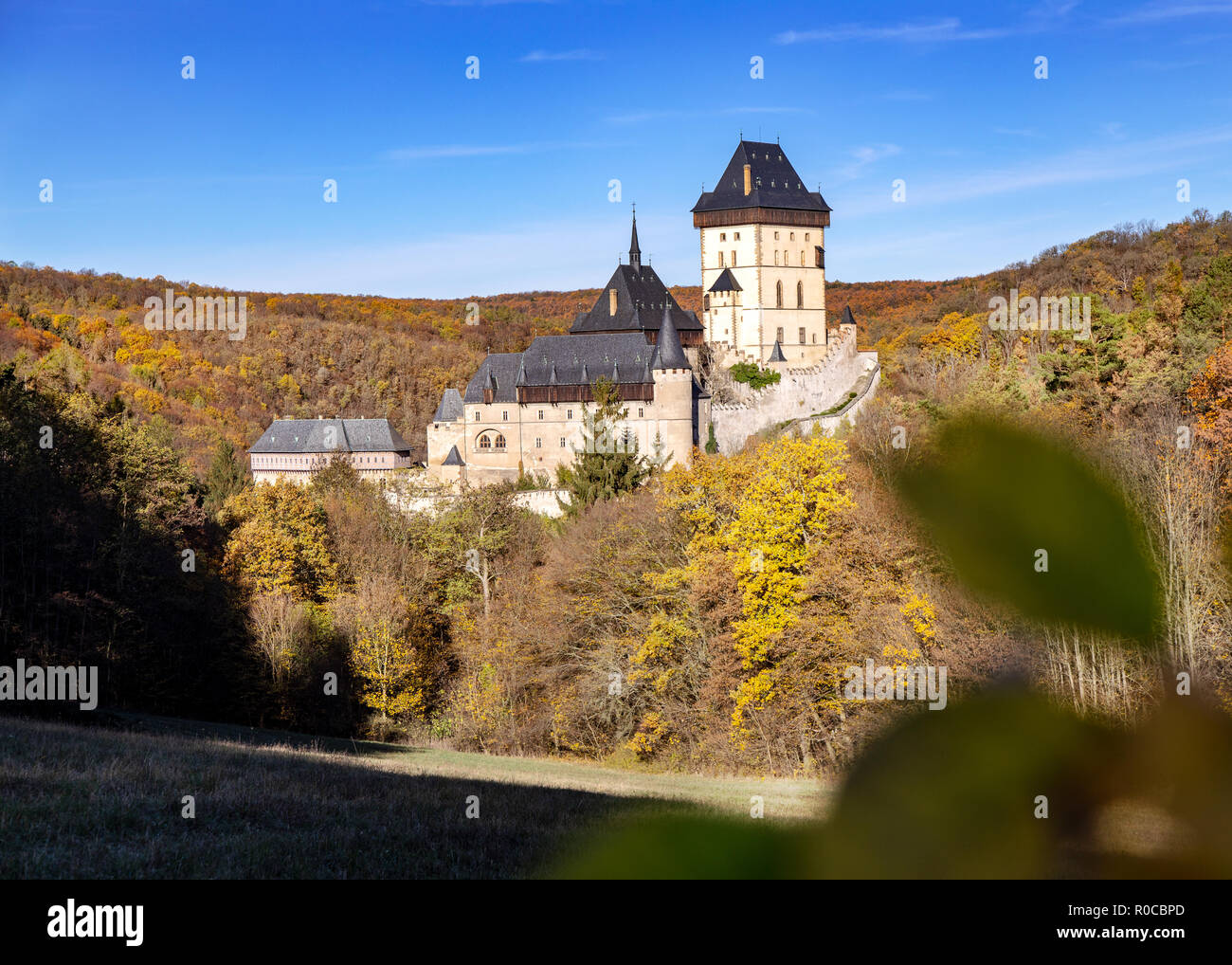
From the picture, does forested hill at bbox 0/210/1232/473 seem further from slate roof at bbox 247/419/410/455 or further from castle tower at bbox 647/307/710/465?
castle tower at bbox 647/307/710/465

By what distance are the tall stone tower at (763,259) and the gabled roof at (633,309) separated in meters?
6.89

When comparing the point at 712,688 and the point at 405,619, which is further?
the point at 405,619

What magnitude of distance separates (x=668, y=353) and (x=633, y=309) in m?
14.3

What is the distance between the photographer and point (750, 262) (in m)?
90.1

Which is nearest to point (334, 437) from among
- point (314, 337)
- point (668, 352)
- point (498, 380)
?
point (498, 380)

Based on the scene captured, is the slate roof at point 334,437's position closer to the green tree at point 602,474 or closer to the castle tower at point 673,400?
the castle tower at point 673,400

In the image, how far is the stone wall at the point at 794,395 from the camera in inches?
2840

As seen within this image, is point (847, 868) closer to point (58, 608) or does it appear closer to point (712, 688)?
point (712, 688)

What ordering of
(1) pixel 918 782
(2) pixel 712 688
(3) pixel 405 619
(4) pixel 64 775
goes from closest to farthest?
1. (1) pixel 918 782
2. (4) pixel 64 775
3. (2) pixel 712 688
4. (3) pixel 405 619

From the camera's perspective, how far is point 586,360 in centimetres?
7144

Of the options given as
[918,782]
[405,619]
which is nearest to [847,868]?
[918,782]

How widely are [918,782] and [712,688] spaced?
28384 millimetres

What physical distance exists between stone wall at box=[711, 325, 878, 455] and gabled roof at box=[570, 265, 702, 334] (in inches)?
339

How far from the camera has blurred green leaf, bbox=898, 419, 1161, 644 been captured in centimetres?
88
